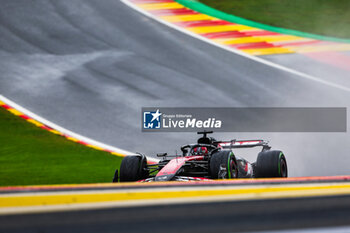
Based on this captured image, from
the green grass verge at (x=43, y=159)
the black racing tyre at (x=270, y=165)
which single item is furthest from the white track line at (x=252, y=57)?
the black racing tyre at (x=270, y=165)

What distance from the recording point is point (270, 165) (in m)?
7.86

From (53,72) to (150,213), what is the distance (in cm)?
1257

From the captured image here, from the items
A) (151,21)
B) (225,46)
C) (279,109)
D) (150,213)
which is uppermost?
(151,21)

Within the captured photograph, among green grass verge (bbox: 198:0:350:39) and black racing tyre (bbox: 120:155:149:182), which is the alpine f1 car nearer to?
black racing tyre (bbox: 120:155:149:182)

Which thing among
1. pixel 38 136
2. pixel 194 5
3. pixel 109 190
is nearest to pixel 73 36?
pixel 194 5

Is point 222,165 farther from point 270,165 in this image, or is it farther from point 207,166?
point 270,165

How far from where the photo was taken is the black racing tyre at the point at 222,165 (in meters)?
7.41

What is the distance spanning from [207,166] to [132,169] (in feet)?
3.93

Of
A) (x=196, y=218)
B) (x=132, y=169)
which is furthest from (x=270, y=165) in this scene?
(x=196, y=218)

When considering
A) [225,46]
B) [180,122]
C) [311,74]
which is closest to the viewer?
[180,122]

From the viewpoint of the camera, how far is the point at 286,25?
58.0 feet

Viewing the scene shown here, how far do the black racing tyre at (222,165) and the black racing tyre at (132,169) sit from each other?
1279mm

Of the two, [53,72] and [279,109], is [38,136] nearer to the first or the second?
[53,72]

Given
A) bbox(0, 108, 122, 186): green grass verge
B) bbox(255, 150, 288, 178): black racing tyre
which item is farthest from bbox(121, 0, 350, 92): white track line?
bbox(255, 150, 288, 178): black racing tyre
